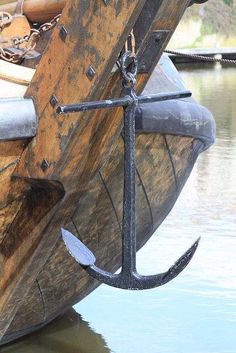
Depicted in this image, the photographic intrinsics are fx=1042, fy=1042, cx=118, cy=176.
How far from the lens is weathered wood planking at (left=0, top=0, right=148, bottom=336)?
3338 mm

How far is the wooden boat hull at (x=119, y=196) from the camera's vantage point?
4.14 meters

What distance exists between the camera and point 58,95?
11.5 ft

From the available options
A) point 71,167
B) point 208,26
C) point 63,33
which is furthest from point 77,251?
point 208,26

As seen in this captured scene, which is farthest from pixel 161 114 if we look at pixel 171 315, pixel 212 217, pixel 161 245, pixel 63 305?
pixel 212 217

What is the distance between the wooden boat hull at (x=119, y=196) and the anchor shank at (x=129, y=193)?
0.50 meters

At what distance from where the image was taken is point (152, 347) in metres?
4.88

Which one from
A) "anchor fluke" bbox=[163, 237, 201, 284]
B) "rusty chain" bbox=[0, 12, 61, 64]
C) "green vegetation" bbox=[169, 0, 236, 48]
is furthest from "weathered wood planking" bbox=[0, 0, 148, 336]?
"green vegetation" bbox=[169, 0, 236, 48]

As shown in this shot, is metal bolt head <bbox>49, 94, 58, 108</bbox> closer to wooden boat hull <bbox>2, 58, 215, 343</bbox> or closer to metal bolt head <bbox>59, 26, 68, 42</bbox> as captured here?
metal bolt head <bbox>59, 26, 68, 42</bbox>

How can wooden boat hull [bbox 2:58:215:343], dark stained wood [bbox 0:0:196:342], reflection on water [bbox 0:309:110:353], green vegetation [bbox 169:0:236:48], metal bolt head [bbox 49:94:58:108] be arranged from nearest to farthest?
dark stained wood [bbox 0:0:196:342] < metal bolt head [bbox 49:94:58:108] < wooden boat hull [bbox 2:58:215:343] < reflection on water [bbox 0:309:110:353] < green vegetation [bbox 169:0:236:48]

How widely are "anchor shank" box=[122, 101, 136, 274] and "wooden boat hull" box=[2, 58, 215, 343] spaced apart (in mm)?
504

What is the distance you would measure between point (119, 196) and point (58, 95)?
0.90 meters

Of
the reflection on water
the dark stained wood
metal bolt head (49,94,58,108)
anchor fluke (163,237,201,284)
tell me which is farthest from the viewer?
the reflection on water

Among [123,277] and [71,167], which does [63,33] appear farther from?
[123,277]

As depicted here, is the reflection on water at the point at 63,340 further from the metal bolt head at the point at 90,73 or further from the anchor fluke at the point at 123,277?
the metal bolt head at the point at 90,73
